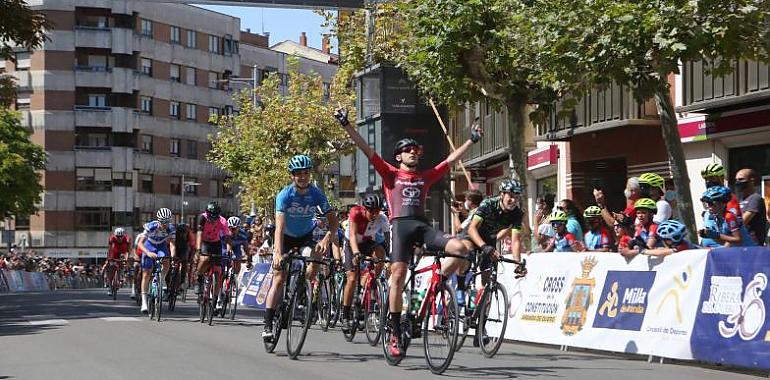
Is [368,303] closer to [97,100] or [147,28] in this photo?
[97,100]

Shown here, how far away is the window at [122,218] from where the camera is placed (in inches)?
3794

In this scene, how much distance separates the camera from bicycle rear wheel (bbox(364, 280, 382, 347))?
1573 centimetres

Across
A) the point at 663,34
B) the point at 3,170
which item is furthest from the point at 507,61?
the point at 3,170

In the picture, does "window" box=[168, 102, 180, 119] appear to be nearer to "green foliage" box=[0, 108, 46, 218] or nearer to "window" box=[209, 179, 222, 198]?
"window" box=[209, 179, 222, 198]

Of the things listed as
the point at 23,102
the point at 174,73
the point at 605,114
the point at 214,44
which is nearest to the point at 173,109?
the point at 174,73

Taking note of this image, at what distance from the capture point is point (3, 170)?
74250mm

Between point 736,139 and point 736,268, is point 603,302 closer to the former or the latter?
point 736,268

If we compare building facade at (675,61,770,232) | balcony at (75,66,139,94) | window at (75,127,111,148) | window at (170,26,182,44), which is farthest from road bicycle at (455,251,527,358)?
window at (170,26,182,44)

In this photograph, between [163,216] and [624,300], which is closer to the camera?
[624,300]

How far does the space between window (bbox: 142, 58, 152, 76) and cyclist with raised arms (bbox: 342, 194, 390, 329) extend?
81.9 meters

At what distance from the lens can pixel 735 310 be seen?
12773 mm

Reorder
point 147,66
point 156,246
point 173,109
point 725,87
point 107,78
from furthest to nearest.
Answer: point 173,109
point 147,66
point 107,78
point 725,87
point 156,246

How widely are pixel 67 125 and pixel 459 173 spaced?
4912 cm

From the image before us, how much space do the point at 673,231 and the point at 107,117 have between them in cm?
8353
